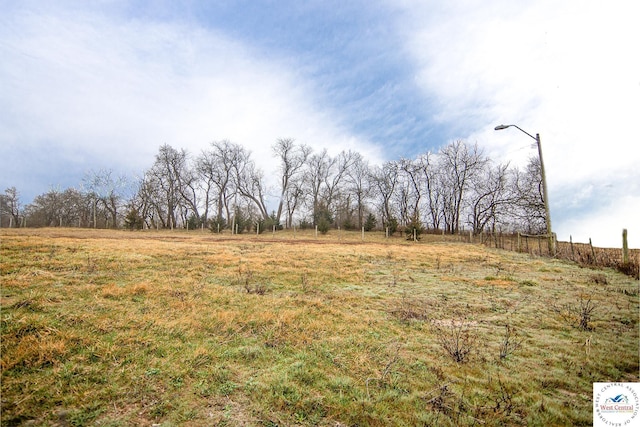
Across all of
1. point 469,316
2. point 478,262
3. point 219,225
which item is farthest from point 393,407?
point 219,225

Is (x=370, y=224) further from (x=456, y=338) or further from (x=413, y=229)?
(x=456, y=338)

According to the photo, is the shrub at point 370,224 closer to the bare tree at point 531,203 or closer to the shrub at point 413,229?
the shrub at point 413,229

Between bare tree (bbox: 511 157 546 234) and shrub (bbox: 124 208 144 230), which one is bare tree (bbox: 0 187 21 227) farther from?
bare tree (bbox: 511 157 546 234)

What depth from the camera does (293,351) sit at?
4.13 meters

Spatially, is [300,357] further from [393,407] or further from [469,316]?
[469,316]

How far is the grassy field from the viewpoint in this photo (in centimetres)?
285

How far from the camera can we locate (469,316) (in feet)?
19.3

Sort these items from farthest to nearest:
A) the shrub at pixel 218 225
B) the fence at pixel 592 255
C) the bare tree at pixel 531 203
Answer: the shrub at pixel 218 225
the bare tree at pixel 531 203
the fence at pixel 592 255

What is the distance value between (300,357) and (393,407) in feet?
4.81

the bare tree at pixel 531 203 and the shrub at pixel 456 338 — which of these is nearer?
the shrub at pixel 456 338

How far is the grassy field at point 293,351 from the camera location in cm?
285

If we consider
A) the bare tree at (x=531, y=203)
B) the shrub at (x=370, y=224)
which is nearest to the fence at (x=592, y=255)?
the bare tree at (x=531, y=203)

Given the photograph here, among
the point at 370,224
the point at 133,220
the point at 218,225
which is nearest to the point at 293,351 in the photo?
the point at 218,225

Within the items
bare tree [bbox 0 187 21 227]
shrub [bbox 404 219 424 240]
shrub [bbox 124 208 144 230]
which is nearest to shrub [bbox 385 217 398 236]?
shrub [bbox 404 219 424 240]
